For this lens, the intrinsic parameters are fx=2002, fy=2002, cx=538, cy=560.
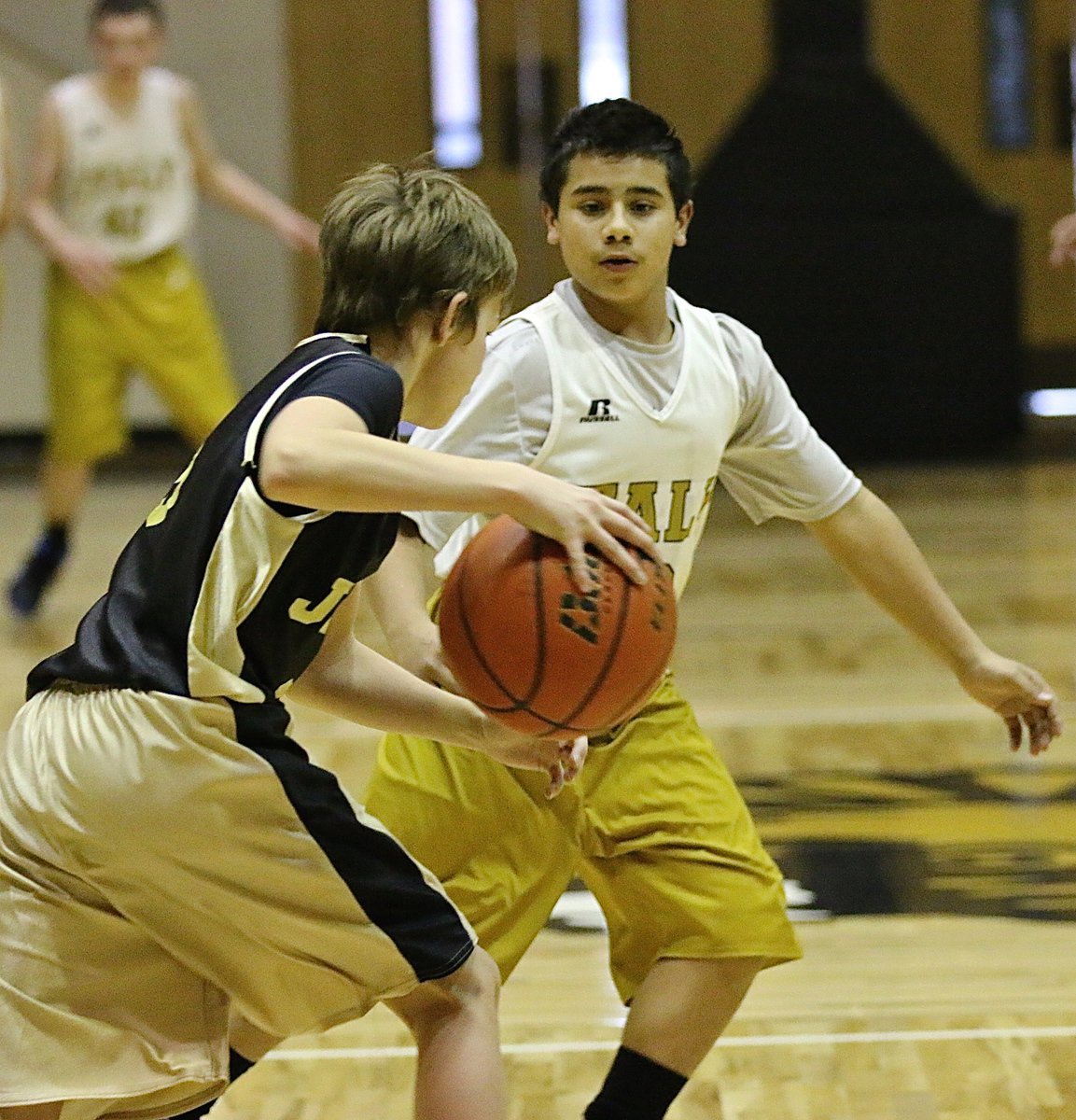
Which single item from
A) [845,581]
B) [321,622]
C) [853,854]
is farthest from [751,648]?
[321,622]

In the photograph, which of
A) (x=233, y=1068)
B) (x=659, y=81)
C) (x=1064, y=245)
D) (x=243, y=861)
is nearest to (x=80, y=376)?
(x=1064, y=245)

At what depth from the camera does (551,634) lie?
212 centimetres

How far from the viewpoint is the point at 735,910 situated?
256 cm

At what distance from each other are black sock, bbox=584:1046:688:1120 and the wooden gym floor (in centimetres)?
29

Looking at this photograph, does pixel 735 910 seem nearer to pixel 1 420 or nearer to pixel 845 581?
pixel 845 581

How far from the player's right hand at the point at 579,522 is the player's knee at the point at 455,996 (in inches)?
18.2

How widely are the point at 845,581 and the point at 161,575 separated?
5.62 meters

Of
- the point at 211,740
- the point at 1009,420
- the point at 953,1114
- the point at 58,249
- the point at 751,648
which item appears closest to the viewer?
the point at 211,740

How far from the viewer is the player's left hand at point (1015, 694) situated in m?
2.75

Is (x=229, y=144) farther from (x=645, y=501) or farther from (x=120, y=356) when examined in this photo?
(x=645, y=501)

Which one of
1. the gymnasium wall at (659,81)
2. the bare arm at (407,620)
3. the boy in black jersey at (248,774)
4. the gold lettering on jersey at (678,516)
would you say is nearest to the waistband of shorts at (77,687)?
the boy in black jersey at (248,774)

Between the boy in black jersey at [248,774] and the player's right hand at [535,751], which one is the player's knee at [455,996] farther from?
the player's right hand at [535,751]

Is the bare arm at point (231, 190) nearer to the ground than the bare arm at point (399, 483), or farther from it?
farther from it

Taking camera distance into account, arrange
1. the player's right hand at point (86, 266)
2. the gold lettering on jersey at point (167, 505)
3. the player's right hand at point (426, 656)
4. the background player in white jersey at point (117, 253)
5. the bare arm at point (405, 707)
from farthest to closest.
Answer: the background player in white jersey at point (117, 253), the player's right hand at point (86, 266), the player's right hand at point (426, 656), the bare arm at point (405, 707), the gold lettering on jersey at point (167, 505)
